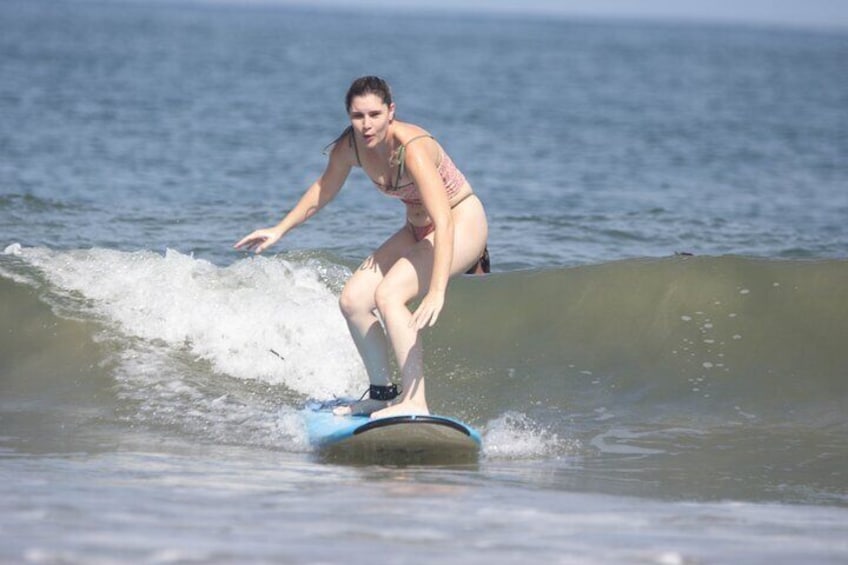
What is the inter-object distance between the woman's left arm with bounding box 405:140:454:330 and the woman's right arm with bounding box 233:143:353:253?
503 millimetres

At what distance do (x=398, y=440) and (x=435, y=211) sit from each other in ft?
3.48

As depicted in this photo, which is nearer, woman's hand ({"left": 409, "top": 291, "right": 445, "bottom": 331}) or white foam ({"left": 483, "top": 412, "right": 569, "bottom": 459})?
woman's hand ({"left": 409, "top": 291, "right": 445, "bottom": 331})

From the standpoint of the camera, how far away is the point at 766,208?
17.2 meters

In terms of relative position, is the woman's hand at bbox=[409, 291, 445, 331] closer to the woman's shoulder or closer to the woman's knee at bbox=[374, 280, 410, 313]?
the woman's knee at bbox=[374, 280, 410, 313]

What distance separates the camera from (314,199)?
667cm

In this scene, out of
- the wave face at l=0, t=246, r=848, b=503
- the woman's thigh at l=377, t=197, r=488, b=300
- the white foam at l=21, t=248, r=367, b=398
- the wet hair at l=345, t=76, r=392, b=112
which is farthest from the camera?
the white foam at l=21, t=248, r=367, b=398

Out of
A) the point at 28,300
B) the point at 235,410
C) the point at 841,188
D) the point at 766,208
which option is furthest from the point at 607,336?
the point at 841,188

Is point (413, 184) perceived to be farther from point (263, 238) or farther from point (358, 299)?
point (263, 238)

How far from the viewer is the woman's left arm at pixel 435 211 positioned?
5.93m

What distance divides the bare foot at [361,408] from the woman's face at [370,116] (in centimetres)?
127

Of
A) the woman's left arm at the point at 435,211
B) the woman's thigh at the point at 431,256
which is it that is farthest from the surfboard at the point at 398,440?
the woman's thigh at the point at 431,256

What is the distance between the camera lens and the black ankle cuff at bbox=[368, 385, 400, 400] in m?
6.56

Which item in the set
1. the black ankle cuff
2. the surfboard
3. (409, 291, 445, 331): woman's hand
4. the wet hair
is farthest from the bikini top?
the surfboard

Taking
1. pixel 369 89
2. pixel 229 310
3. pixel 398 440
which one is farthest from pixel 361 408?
pixel 229 310
